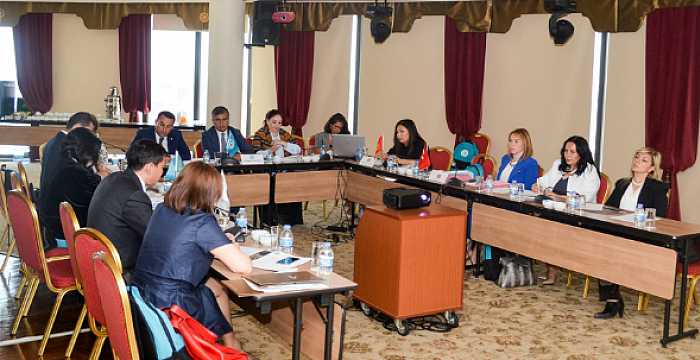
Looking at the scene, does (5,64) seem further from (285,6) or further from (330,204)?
(330,204)

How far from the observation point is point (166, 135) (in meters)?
7.70

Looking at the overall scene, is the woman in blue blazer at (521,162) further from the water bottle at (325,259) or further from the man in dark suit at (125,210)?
the man in dark suit at (125,210)

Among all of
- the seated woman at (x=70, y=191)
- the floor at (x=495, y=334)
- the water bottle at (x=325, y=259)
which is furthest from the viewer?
the seated woman at (x=70, y=191)

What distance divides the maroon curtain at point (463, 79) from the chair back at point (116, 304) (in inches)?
291

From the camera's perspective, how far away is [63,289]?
4.23 m

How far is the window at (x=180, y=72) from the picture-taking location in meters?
13.0

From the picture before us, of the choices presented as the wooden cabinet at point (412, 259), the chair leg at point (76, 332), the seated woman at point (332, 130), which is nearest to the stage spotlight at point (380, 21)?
the seated woman at point (332, 130)

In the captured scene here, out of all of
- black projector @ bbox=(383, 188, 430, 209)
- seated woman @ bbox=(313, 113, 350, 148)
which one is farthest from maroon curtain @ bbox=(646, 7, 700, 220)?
black projector @ bbox=(383, 188, 430, 209)

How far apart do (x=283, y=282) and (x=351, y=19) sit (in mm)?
8588

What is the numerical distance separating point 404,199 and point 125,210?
1.72m

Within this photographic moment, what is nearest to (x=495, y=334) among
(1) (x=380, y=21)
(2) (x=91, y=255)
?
(2) (x=91, y=255)

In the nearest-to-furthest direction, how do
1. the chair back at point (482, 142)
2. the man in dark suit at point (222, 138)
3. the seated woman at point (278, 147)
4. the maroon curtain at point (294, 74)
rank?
the man in dark suit at point (222, 138)
the seated woman at point (278, 147)
the chair back at point (482, 142)
the maroon curtain at point (294, 74)

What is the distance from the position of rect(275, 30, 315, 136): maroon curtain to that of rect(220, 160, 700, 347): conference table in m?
4.41

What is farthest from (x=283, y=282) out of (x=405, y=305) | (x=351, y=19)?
(x=351, y=19)
